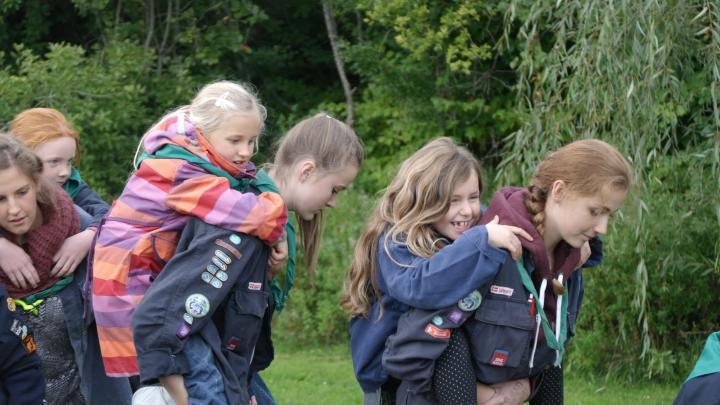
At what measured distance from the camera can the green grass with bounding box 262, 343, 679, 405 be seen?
278 inches

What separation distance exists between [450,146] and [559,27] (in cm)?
311

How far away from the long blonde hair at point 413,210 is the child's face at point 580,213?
35 centimetres

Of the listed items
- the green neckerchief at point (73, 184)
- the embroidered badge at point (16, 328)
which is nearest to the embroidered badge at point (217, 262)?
the embroidered badge at point (16, 328)

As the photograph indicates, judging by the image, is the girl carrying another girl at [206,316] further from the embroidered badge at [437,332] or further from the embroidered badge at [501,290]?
the embroidered badge at [501,290]

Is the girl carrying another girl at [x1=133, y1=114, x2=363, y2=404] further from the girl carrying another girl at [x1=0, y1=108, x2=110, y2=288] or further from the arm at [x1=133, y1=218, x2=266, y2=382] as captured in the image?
the girl carrying another girl at [x1=0, y1=108, x2=110, y2=288]

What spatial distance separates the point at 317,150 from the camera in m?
3.97

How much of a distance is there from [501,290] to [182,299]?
104cm

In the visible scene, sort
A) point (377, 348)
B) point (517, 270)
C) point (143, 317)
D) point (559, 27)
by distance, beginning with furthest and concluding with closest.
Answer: point (559, 27) → point (377, 348) → point (517, 270) → point (143, 317)

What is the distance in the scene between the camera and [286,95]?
43.7 feet

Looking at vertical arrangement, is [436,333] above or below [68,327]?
above

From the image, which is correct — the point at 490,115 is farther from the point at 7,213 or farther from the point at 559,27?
the point at 7,213

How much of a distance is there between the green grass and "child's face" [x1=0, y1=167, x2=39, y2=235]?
3393 mm

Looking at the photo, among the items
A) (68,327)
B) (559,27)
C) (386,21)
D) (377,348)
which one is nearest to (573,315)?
(377,348)

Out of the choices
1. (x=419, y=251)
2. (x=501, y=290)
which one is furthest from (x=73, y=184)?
(x=501, y=290)
